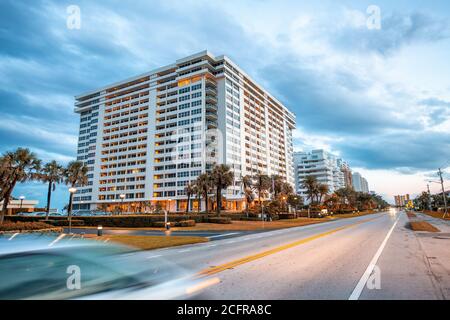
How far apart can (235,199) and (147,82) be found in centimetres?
5779

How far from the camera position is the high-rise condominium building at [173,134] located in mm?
85688

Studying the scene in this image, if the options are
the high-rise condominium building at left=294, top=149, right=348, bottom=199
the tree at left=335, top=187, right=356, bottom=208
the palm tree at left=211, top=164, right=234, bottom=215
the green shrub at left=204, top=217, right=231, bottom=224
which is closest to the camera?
the green shrub at left=204, top=217, right=231, bottom=224

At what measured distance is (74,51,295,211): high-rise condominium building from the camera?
85688 mm

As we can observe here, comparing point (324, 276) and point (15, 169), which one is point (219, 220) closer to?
point (15, 169)

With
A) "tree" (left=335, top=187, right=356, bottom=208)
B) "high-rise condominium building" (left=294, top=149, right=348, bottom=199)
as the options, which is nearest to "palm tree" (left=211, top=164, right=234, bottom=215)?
"tree" (left=335, top=187, right=356, bottom=208)

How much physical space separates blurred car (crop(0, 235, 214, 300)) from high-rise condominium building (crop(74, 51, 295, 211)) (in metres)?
71.5

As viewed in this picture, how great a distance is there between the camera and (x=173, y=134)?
296 feet

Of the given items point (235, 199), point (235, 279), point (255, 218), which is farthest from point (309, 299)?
point (235, 199)

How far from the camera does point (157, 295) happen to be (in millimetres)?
5695

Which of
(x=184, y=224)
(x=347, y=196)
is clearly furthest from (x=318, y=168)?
(x=184, y=224)

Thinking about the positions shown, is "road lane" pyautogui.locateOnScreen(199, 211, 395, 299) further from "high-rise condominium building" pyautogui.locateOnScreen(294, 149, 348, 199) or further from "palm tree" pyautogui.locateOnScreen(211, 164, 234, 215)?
"high-rise condominium building" pyautogui.locateOnScreen(294, 149, 348, 199)

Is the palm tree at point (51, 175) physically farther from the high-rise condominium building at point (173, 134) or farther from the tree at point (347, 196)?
the tree at point (347, 196)

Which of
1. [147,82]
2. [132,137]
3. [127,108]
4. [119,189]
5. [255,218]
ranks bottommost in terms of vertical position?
[255,218]
